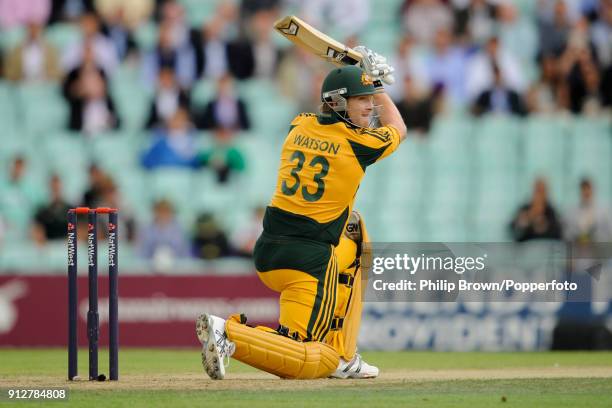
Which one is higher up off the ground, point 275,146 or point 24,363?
point 275,146

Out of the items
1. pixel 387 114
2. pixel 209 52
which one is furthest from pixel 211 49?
pixel 387 114

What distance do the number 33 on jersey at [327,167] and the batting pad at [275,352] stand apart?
0.75 m

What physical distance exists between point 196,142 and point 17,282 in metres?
3.20

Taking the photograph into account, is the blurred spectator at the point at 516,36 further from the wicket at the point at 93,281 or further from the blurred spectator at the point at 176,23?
the wicket at the point at 93,281

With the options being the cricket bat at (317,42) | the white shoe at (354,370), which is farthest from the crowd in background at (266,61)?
the white shoe at (354,370)

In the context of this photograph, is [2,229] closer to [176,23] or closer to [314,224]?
[176,23]

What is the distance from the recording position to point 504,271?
463 inches

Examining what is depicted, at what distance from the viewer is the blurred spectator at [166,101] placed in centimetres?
1502

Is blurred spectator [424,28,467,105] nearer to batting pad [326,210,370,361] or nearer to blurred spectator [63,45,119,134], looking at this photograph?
blurred spectator [63,45,119,134]

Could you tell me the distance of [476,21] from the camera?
1576cm

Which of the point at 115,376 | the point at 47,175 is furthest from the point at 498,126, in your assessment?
the point at 115,376

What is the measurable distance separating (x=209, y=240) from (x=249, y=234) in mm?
432

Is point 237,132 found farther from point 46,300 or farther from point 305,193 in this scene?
point 305,193

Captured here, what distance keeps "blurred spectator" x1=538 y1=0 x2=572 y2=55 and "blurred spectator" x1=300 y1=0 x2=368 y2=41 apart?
2.24 metres
